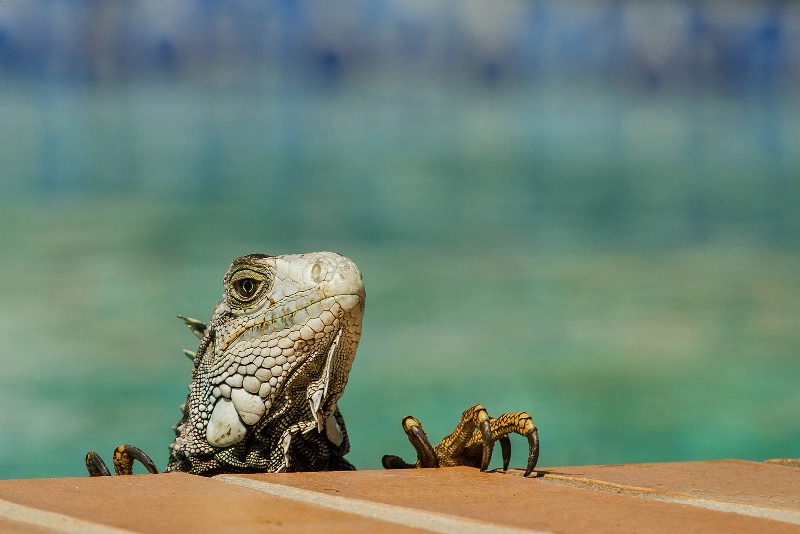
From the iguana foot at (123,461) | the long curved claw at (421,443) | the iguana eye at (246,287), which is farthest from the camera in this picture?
the iguana foot at (123,461)

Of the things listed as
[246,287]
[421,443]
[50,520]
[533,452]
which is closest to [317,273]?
[246,287]

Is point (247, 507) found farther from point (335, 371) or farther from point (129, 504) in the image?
point (335, 371)

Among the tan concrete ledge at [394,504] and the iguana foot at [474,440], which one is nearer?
the tan concrete ledge at [394,504]

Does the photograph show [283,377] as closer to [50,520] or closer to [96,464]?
[96,464]

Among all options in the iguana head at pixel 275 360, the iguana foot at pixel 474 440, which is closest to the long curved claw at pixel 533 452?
the iguana foot at pixel 474 440

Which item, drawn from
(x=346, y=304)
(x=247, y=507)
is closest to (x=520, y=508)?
(x=247, y=507)

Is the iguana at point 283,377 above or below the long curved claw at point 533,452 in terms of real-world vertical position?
above

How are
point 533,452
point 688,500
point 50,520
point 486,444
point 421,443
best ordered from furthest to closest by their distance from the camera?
point 421,443, point 486,444, point 533,452, point 688,500, point 50,520

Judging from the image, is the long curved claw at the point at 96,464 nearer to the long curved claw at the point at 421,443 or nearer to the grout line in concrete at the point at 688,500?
the long curved claw at the point at 421,443
